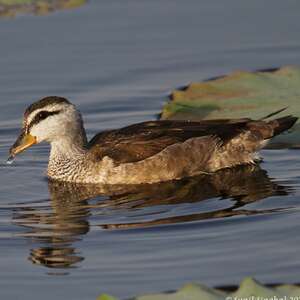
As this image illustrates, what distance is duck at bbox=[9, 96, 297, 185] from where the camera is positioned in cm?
1509

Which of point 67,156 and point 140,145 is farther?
point 67,156

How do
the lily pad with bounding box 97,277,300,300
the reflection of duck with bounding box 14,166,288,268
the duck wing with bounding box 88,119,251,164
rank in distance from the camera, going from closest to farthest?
the lily pad with bounding box 97,277,300,300 < the reflection of duck with bounding box 14,166,288,268 < the duck wing with bounding box 88,119,251,164

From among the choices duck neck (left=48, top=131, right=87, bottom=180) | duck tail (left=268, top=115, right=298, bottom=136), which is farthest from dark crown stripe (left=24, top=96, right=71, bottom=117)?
duck tail (left=268, top=115, right=298, bottom=136)

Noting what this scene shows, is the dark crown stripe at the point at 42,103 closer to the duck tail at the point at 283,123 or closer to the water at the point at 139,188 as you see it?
the water at the point at 139,188

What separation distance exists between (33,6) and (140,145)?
307 inches

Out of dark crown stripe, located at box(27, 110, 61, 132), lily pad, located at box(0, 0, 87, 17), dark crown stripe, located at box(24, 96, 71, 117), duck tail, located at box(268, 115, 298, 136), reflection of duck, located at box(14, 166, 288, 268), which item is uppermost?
lily pad, located at box(0, 0, 87, 17)

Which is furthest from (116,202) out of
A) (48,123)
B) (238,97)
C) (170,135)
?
(238,97)

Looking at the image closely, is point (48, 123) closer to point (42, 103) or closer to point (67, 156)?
point (42, 103)

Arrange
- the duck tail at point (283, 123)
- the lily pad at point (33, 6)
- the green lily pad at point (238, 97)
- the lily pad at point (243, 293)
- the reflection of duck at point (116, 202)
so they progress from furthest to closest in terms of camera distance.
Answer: the lily pad at point (33, 6) → the green lily pad at point (238, 97) → the duck tail at point (283, 123) → the reflection of duck at point (116, 202) → the lily pad at point (243, 293)

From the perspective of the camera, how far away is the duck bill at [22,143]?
49.6ft

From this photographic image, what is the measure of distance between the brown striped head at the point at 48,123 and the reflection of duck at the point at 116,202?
2.08 ft

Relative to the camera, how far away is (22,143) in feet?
49.8

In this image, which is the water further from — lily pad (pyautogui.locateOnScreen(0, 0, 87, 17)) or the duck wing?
the duck wing

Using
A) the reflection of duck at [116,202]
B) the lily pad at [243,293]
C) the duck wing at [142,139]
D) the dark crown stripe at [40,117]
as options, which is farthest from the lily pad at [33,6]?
the lily pad at [243,293]
